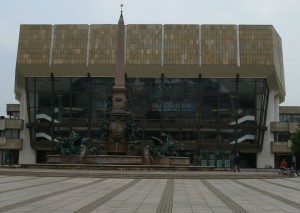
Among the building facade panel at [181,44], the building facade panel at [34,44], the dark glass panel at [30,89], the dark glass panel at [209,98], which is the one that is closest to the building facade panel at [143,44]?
the building facade panel at [181,44]

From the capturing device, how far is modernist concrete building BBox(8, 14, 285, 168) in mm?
83125

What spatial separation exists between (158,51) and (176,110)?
10276 millimetres

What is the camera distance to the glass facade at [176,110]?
8419 cm

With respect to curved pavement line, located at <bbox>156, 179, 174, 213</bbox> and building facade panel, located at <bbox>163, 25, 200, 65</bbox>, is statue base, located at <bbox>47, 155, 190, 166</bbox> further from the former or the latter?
building facade panel, located at <bbox>163, 25, 200, 65</bbox>

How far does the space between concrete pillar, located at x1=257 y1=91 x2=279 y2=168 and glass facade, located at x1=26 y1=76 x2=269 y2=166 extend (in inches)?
71.3

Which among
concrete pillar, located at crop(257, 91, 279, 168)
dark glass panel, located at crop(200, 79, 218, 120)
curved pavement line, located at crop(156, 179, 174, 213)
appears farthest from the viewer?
concrete pillar, located at crop(257, 91, 279, 168)

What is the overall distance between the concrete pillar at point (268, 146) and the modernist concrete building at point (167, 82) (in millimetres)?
168

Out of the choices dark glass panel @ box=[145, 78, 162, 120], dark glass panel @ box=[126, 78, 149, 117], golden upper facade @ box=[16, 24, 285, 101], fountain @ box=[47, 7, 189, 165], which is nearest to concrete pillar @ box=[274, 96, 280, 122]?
golden upper facade @ box=[16, 24, 285, 101]

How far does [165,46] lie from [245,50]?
42.6 feet

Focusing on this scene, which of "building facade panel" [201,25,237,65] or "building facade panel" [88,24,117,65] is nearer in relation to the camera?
"building facade panel" [201,25,237,65]

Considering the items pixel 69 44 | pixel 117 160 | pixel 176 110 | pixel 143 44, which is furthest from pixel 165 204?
pixel 69 44

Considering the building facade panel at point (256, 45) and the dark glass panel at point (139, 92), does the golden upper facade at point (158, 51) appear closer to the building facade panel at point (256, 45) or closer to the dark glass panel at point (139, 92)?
the building facade panel at point (256, 45)

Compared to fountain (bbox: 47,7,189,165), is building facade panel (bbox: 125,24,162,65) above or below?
above

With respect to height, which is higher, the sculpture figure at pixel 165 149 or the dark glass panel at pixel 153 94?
the dark glass panel at pixel 153 94
